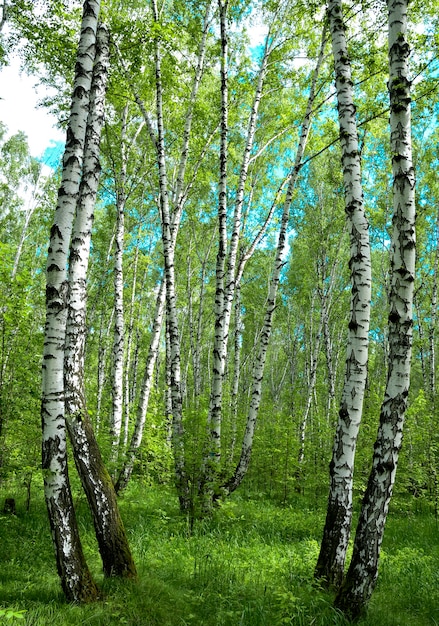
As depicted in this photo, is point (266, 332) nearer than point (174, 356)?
No

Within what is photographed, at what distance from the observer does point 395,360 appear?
362 centimetres

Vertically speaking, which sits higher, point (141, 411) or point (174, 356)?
point (174, 356)

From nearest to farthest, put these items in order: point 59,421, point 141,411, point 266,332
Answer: point 59,421
point 266,332
point 141,411

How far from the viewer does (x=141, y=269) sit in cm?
1877

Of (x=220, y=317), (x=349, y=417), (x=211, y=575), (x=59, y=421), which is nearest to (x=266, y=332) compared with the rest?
(x=220, y=317)

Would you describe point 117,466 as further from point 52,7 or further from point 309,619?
point 52,7

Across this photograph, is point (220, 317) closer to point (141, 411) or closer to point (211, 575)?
point (141, 411)

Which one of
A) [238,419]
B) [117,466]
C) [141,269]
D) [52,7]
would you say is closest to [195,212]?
[141,269]

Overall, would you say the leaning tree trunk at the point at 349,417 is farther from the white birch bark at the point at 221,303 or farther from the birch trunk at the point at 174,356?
the birch trunk at the point at 174,356

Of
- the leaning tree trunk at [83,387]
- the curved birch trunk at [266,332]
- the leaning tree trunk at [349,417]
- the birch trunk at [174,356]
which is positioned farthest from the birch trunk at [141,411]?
the leaning tree trunk at [349,417]

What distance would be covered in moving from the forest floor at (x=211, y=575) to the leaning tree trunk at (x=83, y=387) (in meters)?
0.30

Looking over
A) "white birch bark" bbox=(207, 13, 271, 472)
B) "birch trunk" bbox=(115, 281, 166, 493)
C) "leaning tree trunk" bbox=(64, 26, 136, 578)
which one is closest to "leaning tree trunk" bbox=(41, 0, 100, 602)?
"leaning tree trunk" bbox=(64, 26, 136, 578)

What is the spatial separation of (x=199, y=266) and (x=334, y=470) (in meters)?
16.7

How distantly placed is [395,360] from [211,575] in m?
3.02
